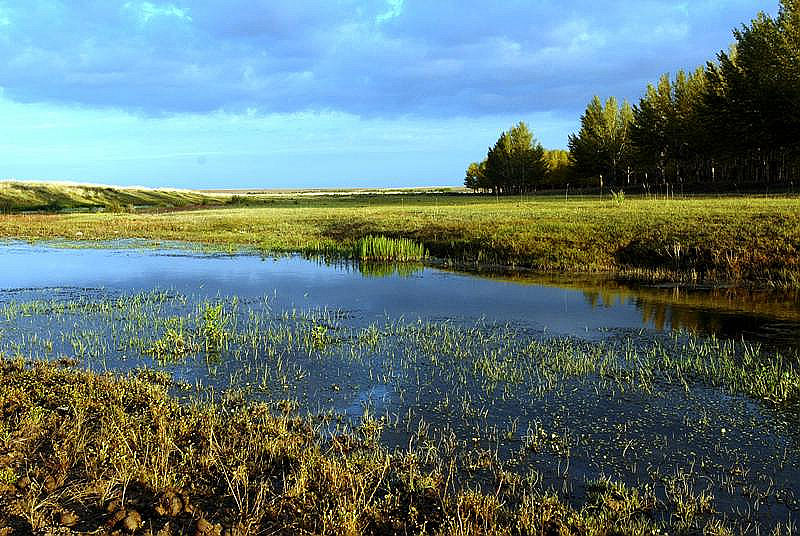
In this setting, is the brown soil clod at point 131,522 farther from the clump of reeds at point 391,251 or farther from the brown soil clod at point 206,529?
the clump of reeds at point 391,251

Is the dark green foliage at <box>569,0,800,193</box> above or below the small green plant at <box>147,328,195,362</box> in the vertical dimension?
above

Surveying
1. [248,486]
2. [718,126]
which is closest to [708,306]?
[248,486]

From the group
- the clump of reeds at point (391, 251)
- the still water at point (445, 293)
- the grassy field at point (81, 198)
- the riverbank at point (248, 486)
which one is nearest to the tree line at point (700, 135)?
the clump of reeds at point (391, 251)

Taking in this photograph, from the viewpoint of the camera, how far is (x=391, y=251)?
1151 inches

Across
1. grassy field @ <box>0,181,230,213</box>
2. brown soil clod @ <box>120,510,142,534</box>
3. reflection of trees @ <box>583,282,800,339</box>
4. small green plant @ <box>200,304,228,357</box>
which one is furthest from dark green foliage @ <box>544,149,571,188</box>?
brown soil clod @ <box>120,510,142,534</box>

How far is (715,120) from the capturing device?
177ft

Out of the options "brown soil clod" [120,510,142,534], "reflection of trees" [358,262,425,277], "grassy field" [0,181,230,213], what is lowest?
"brown soil clod" [120,510,142,534]

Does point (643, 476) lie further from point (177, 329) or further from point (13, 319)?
point (13, 319)

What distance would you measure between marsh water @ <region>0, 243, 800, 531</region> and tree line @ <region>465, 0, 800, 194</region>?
34.8m

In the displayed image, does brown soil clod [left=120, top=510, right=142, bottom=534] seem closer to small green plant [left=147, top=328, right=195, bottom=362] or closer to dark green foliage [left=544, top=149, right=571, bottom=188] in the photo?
small green plant [left=147, top=328, right=195, bottom=362]

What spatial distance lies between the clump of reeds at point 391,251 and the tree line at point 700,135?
2555 centimetres

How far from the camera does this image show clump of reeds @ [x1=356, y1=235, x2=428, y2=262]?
95.3ft

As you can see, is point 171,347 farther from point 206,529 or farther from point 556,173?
point 556,173

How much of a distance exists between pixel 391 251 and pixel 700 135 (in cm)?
4747
